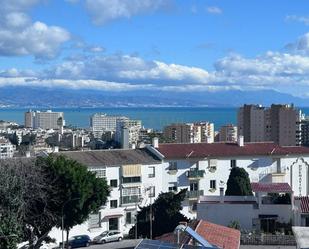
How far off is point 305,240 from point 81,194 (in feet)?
46.8

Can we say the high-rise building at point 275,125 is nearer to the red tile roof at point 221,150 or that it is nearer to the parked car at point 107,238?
the red tile roof at point 221,150

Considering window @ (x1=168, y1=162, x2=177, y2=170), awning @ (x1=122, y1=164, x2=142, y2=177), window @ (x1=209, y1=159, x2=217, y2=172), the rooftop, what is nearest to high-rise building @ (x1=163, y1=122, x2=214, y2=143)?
window @ (x1=209, y1=159, x2=217, y2=172)

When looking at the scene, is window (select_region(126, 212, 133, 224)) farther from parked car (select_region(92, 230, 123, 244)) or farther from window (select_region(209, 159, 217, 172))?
window (select_region(209, 159, 217, 172))

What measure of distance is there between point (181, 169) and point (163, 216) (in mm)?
13298

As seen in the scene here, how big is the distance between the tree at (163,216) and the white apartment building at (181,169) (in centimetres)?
600

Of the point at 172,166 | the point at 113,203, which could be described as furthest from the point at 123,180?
the point at 172,166

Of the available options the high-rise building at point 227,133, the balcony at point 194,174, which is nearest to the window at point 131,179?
the balcony at point 194,174

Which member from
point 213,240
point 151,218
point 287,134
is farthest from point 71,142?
point 213,240

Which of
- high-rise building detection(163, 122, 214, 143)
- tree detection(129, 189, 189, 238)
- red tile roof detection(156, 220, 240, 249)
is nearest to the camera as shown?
red tile roof detection(156, 220, 240, 249)

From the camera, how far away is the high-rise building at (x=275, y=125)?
460 ft

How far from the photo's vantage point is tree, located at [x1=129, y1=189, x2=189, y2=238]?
1681 inches

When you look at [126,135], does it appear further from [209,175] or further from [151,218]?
[151,218]

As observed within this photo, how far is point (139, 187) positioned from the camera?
177ft

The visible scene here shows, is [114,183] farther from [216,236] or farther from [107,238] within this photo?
[216,236]
